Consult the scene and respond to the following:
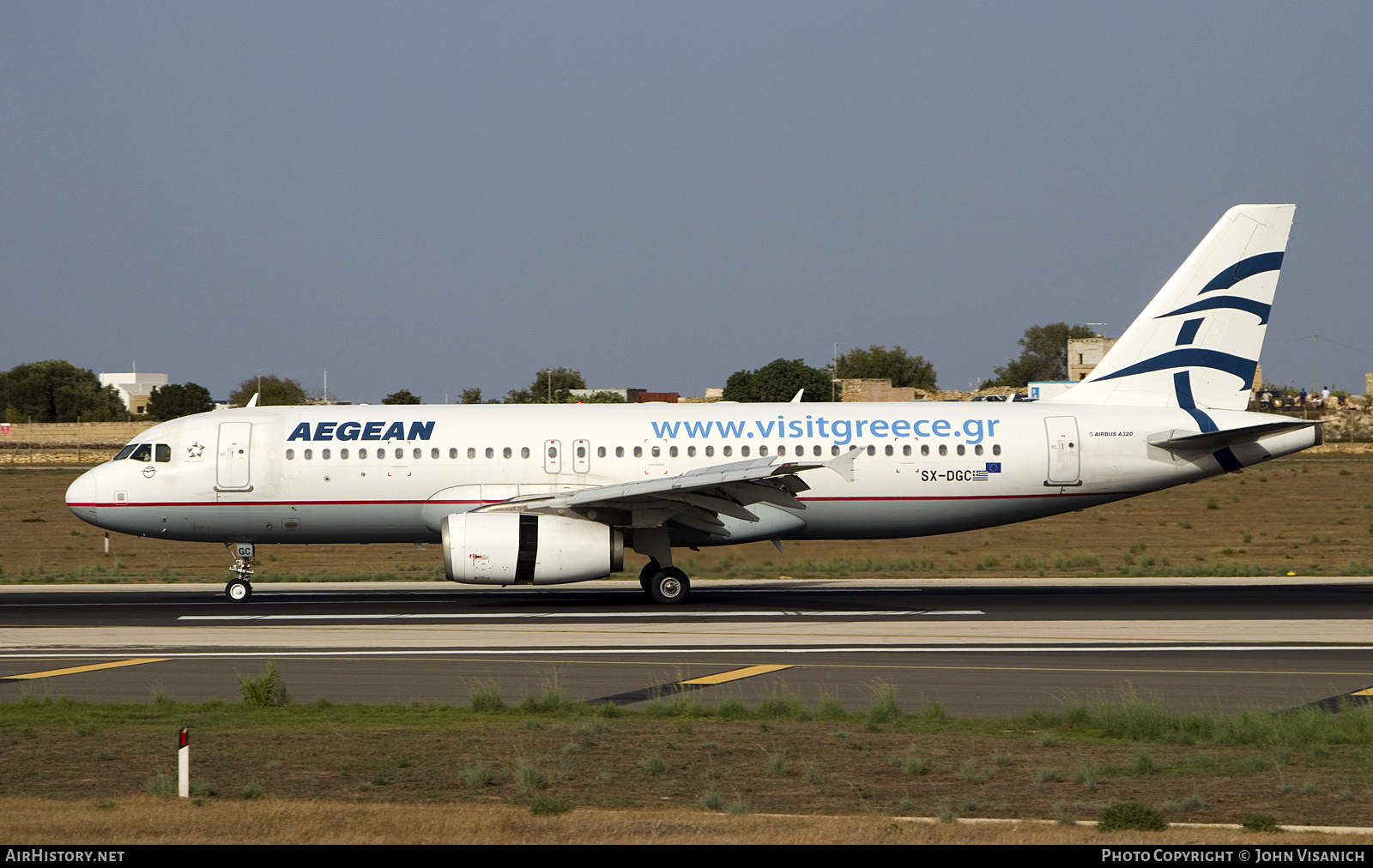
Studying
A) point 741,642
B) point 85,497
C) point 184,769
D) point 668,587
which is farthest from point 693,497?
point 184,769

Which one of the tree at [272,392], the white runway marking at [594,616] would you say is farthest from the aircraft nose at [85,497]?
the tree at [272,392]

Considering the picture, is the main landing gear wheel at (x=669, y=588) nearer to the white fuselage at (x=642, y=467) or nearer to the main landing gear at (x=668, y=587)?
the main landing gear at (x=668, y=587)

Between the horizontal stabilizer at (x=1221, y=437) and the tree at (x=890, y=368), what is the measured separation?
139648mm

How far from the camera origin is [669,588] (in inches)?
1061

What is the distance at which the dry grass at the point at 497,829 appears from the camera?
8734mm

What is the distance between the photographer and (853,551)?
3956 cm

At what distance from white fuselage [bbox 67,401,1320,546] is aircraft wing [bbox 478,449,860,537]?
2.83ft

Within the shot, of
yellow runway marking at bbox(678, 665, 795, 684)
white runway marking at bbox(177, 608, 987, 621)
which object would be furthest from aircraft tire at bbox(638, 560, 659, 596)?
yellow runway marking at bbox(678, 665, 795, 684)

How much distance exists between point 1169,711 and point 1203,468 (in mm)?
14622

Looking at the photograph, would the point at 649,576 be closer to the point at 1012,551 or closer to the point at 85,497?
the point at 85,497

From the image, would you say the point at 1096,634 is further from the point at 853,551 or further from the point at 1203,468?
the point at 853,551

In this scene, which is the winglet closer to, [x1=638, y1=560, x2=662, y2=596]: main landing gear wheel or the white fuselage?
the white fuselage

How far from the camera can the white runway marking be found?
24750 mm

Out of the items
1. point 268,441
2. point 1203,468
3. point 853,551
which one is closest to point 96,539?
point 268,441
